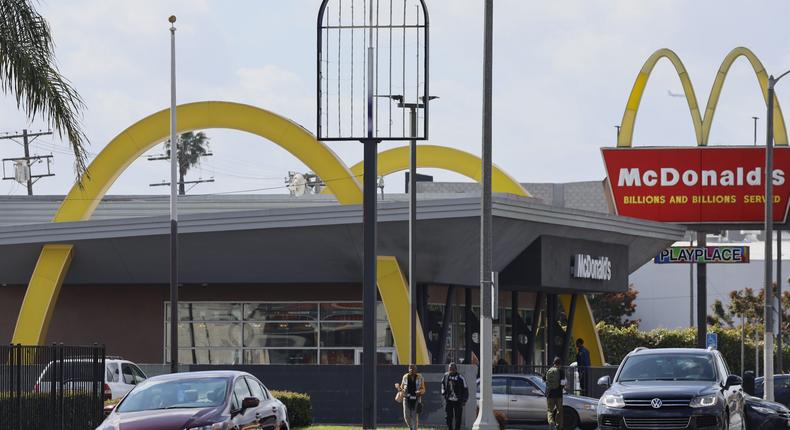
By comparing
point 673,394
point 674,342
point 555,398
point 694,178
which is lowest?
point 674,342

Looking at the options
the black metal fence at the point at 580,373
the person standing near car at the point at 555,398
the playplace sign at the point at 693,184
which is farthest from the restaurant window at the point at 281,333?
the person standing near car at the point at 555,398

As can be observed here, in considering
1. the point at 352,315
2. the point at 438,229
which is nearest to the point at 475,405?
the point at 438,229

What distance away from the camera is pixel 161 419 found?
1914cm

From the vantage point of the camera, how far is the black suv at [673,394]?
912 inches

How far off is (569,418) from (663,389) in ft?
32.0

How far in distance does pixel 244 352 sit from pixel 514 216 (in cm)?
1023

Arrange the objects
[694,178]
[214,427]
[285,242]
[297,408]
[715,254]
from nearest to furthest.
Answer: [214,427] < [297,408] < [285,242] < [715,254] < [694,178]

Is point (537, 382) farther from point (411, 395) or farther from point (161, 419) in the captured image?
point (161, 419)

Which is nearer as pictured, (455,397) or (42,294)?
(455,397)

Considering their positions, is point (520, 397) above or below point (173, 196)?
below

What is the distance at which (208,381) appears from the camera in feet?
68.2

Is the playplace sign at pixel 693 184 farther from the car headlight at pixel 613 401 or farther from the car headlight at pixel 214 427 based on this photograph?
Answer: the car headlight at pixel 214 427

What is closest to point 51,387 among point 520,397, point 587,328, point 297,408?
point 297,408

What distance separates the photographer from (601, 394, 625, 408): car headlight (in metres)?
23.7
